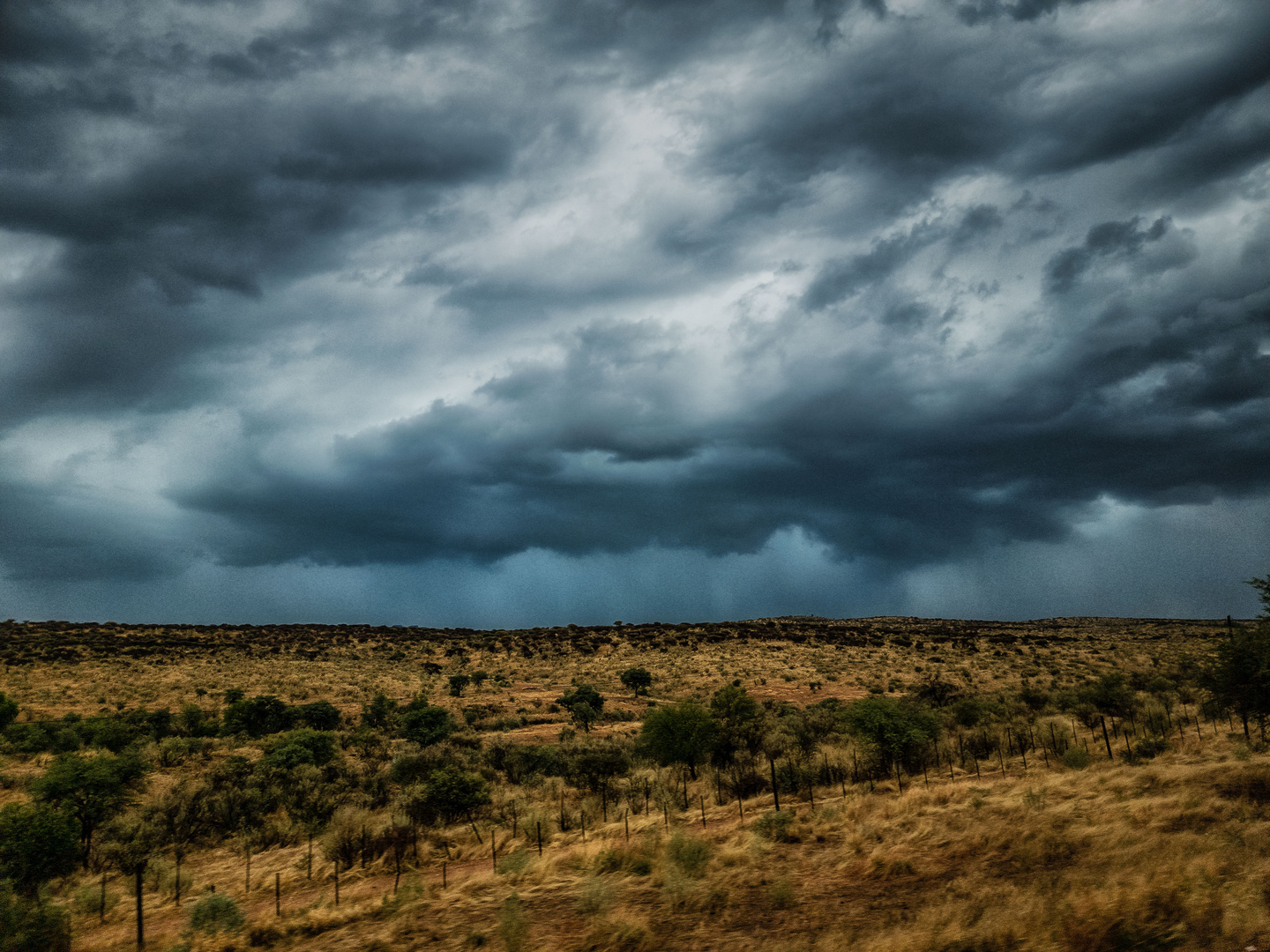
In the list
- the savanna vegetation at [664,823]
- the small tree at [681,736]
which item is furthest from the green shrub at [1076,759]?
the small tree at [681,736]

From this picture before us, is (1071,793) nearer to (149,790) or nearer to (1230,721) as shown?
(1230,721)

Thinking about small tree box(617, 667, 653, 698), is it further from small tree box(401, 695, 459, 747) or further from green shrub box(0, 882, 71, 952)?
green shrub box(0, 882, 71, 952)

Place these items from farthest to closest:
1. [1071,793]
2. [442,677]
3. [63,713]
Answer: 1. [442,677]
2. [63,713]
3. [1071,793]

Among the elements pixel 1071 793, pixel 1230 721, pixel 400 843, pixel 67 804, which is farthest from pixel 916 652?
pixel 67 804

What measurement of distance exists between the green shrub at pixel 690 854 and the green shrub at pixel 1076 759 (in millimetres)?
15673

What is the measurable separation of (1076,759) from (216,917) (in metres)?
28.0

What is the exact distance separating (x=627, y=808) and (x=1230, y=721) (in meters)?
27.5

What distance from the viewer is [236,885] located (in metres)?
19.2

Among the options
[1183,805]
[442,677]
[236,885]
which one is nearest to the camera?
[1183,805]

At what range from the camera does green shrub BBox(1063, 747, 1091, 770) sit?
2447 centimetres

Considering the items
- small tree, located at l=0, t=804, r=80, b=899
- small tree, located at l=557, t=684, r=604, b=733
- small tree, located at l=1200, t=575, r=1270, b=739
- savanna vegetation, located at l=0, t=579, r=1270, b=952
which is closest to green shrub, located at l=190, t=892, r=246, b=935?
savanna vegetation, located at l=0, t=579, r=1270, b=952

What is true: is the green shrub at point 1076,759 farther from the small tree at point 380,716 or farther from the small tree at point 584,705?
the small tree at point 380,716

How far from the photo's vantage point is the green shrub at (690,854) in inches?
667

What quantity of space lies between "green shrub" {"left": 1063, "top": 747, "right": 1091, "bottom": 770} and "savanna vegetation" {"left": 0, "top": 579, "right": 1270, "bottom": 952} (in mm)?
102
